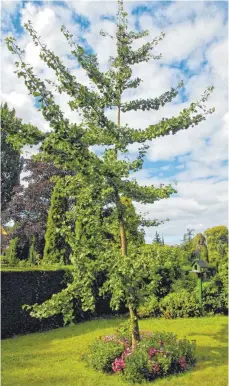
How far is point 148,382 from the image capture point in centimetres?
635

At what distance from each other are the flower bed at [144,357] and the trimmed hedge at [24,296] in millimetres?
2748

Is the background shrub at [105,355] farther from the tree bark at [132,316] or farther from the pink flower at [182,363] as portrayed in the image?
the pink flower at [182,363]

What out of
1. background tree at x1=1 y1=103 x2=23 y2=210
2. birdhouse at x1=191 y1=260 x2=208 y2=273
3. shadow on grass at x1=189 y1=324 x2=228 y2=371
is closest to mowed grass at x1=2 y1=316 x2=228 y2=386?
shadow on grass at x1=189 y1=324 x2=228 y2=371

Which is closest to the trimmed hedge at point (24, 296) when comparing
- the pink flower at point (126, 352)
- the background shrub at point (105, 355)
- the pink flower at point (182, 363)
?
the background shrub at point (105, 355)

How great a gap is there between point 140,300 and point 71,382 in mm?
1817

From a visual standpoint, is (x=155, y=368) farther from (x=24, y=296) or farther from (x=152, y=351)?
(x=24, y=296)

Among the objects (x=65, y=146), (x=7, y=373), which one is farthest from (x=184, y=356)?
(x=65, y=146)

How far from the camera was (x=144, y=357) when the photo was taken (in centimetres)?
654

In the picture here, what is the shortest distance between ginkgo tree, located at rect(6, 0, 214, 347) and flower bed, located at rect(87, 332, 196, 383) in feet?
1.04

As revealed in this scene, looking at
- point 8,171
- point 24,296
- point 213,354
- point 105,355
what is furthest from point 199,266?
point 8,171

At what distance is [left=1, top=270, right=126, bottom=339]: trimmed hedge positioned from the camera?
410 inches

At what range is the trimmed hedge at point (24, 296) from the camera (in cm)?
1042

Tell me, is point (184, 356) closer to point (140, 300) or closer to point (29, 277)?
point (140, 300)

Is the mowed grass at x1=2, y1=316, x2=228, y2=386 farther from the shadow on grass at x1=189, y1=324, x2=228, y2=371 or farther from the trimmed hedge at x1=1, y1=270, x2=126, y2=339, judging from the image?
the trimmed hedge at x1=1, y1=270, x2=126, y2=339
